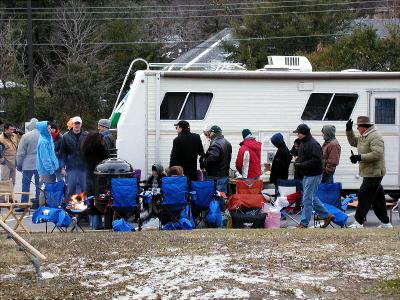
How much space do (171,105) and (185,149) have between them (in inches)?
77.8

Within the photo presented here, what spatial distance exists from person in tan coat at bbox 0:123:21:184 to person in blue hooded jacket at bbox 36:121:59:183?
2.21 metres

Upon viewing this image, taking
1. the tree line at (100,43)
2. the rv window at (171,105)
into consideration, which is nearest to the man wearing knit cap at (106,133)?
the rv window at (171,105)

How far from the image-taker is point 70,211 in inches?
479

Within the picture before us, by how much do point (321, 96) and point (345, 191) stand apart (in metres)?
1.82

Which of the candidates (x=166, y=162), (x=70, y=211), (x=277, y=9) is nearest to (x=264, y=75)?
(x=166, y=162)

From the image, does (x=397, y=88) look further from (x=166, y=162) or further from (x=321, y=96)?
(x=166, y=162)

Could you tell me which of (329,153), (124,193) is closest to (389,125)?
(329,153)

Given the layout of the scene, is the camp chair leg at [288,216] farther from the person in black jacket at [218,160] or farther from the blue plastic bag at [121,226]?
the blue plastic bag at [121,226]

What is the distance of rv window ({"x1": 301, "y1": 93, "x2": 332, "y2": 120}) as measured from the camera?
15281mm

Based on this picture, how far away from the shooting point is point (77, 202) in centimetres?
1257

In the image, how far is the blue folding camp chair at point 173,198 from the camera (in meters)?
11.8

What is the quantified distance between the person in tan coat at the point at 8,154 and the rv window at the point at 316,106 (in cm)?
568

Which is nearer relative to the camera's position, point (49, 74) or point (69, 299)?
point (69, 299)

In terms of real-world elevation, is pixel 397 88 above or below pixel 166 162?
above
